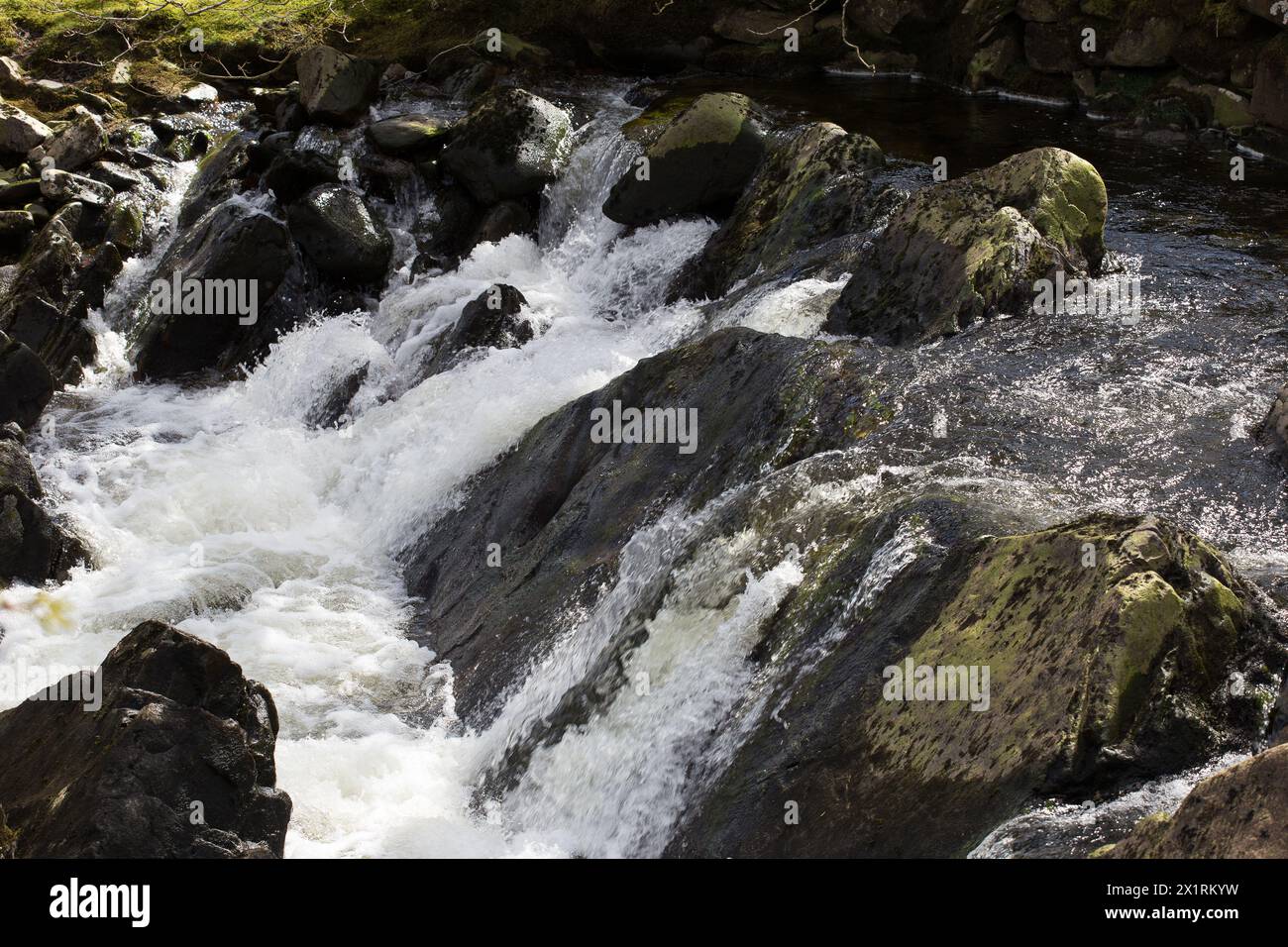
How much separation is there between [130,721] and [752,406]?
154 inches

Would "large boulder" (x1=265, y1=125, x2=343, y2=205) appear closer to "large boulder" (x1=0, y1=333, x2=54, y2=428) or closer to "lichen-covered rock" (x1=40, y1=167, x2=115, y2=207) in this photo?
"lichen-covered rock" (x1=40, y1=167, x2=115, y2=207)

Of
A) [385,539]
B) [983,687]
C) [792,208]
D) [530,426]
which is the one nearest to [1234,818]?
[983,687]

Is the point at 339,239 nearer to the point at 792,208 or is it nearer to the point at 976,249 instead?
the point at 792,208

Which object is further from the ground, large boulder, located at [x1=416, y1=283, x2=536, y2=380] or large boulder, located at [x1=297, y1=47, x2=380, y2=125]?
large boulder, located at [x1=297, y1=47, x2=380, y2=125]

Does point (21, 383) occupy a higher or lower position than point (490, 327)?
lower

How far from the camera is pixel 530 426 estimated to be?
10320 millimetres

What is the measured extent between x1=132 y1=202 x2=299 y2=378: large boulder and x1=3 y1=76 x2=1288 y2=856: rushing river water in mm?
386

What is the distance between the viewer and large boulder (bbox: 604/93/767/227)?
12.9 metres

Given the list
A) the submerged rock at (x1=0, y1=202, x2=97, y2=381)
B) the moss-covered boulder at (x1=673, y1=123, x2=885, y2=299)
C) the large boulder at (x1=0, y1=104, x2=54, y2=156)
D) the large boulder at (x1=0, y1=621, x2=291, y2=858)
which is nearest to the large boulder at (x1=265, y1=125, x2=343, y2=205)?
the submerged rock at (x1=0, y1=202, x2=97, y2=381)

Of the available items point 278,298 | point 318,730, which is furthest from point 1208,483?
point 278,298

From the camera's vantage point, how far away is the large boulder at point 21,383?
1248 centimetres

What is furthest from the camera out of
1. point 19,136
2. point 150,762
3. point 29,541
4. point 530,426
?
point 19,136

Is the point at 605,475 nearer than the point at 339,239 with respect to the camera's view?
Yes

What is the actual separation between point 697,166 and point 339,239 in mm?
4159
